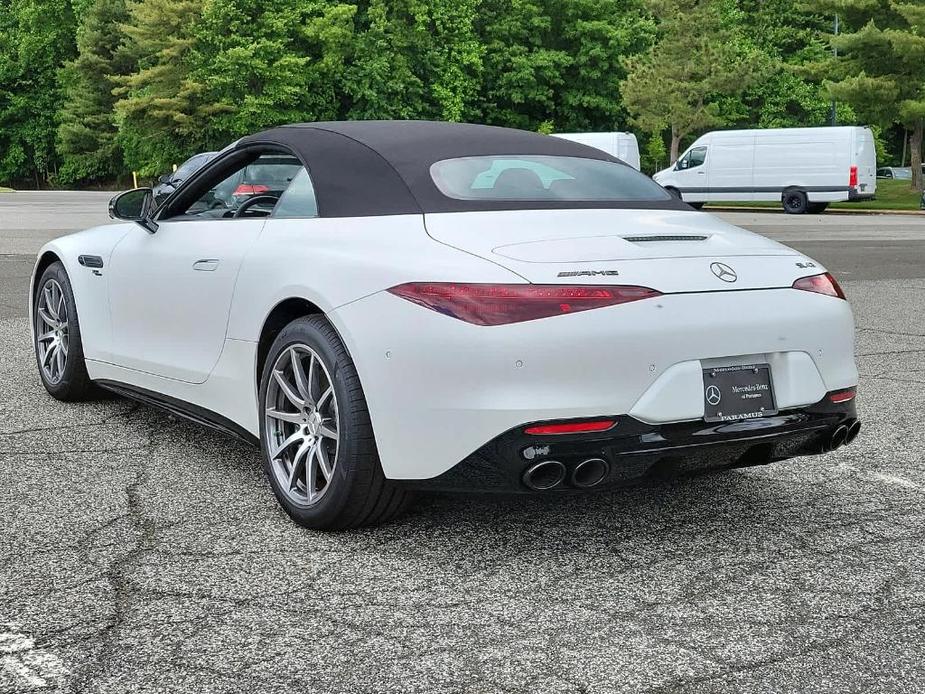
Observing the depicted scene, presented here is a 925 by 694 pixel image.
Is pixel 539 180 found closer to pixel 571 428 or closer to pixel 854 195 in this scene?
pixel 571 428

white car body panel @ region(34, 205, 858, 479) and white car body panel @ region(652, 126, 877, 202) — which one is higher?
white car body panel @ region(34, 205, 858, 479)

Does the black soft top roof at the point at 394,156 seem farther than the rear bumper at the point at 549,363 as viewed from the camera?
Yes

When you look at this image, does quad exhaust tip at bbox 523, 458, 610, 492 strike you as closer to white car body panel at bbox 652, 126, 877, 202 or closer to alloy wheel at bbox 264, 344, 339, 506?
alloy wheel at bbox 264, 344, 339, 506

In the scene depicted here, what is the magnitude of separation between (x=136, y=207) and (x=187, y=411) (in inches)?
44.1

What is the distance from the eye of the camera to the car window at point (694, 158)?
34406 mm

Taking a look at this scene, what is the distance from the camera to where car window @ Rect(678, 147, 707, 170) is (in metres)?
34.4

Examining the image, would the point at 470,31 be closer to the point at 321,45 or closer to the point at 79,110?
the point at 321,45

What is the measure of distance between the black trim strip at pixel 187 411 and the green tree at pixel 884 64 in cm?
3584

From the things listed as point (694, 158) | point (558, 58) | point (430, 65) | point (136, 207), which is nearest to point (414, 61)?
point (430, 65)

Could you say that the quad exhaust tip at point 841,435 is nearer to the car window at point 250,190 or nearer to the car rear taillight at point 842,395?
the car rear taillight at point 842,395

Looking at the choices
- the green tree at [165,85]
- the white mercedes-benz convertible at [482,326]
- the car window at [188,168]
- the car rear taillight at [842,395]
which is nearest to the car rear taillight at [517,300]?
the white mercedes-benz convertible at [482,326]

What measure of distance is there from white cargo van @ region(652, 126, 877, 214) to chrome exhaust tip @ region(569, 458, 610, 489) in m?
29.1

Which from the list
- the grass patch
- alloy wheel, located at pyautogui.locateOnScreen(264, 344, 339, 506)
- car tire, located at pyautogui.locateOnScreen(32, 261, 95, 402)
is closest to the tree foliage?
the grass patch

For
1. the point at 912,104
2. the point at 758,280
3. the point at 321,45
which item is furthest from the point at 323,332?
the point at 321,45
